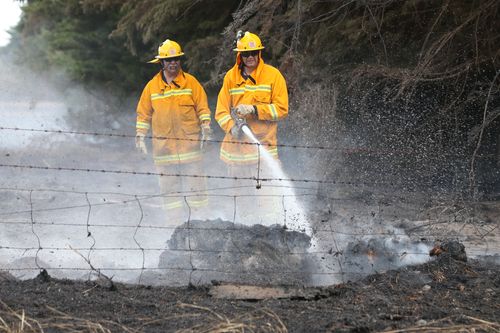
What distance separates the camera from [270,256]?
21.9ft

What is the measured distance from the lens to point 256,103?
27.1 ft

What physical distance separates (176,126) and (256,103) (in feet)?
3.55

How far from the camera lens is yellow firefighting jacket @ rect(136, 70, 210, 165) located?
873 cm

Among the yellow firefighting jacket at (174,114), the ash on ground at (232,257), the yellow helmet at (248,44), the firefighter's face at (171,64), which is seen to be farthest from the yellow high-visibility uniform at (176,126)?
the ash on ground at (232,257)

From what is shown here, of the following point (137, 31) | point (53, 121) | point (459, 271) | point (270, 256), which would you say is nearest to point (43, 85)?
point (53, 121)

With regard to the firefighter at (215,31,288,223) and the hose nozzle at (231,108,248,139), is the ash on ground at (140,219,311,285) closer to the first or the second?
the firefighter at (215,31,288,223)

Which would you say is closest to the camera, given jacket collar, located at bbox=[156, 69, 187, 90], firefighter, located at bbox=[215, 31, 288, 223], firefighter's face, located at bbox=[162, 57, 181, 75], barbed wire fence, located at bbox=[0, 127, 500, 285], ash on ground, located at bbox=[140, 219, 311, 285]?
ash on ground, located at bbox=[140, 219, 311, 285]

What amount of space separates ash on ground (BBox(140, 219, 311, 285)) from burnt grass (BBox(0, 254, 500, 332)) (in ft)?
2.50

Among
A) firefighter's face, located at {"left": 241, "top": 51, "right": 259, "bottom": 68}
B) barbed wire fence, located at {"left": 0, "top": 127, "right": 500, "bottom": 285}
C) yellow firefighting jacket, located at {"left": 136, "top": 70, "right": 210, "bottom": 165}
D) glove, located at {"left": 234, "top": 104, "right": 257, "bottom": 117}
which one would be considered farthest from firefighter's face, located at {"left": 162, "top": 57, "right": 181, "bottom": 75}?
barbed wire fence, located at {"left": 0, "top": 127, "right": 500, "bottom": 285}

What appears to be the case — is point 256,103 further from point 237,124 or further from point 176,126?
point 176,126

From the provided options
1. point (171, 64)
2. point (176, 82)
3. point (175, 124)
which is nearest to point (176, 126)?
point (175, 124)

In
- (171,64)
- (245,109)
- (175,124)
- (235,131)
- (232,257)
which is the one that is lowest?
(232,257)

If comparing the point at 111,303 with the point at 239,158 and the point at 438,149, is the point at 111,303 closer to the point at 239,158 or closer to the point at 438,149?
the point at 239,158

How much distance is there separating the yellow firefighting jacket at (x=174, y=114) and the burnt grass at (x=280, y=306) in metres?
3.23
